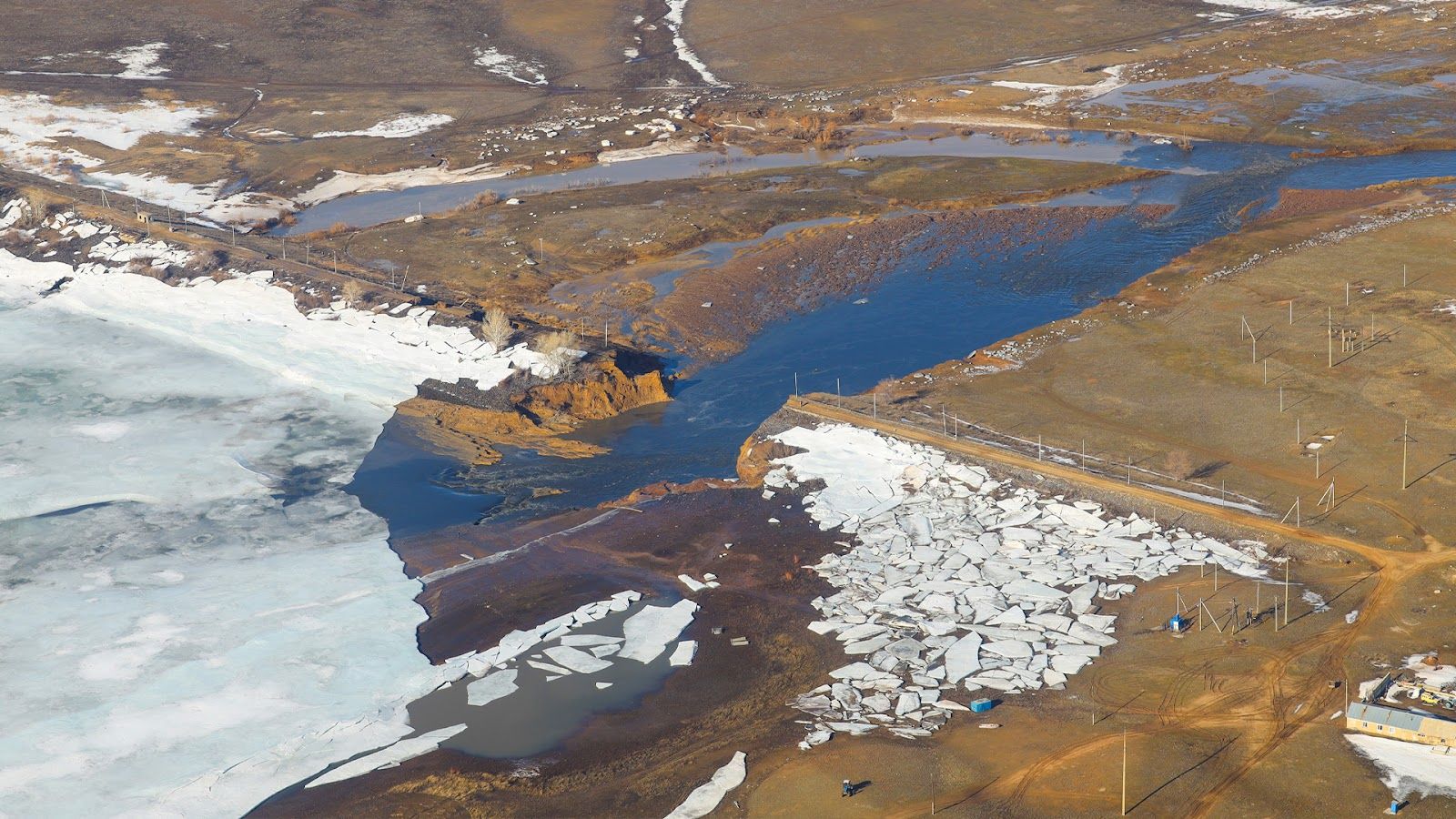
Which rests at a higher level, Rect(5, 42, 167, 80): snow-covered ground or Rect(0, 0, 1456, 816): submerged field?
Rect(5, 42, 167, 80): snow-covered ground

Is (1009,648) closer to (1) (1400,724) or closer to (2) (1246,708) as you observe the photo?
(2) (1246,708)

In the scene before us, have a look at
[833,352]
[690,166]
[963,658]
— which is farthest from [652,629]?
[690,166]

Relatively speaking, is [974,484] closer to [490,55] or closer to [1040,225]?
[1040,225]

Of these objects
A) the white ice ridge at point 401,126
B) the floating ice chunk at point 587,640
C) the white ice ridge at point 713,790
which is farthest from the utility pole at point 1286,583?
the white ice ridge at point 401,126

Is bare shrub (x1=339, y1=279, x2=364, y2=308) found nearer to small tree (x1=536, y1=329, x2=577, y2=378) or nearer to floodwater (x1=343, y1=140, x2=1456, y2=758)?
small tree (x1=536, y1=329, x2=577, y2=378)

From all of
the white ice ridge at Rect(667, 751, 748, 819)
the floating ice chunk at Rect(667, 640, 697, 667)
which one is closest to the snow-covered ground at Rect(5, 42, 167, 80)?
the floating ice chunk at Rect(667, 640, 697, 667)

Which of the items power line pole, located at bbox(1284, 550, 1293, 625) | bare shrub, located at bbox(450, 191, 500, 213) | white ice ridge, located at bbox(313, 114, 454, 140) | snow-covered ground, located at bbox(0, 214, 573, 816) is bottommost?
snow-covered ground, located at bbox(0, 214, 573, 816)

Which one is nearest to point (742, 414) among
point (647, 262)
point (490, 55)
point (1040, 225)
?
point (647, 262)
